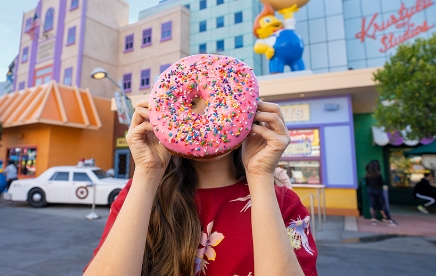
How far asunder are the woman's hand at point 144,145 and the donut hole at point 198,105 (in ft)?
0.84

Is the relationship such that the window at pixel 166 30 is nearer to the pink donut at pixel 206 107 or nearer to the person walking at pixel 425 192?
the person walking at pixel 425 192

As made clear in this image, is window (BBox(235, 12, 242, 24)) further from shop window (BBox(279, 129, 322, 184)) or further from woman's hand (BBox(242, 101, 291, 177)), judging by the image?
woman's hand (BBox(242, 101, 291, 177))

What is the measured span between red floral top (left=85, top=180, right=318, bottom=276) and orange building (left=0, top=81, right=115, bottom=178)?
12049 millimetres

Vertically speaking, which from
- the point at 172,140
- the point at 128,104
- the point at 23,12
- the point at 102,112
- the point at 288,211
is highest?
the point at 23,12

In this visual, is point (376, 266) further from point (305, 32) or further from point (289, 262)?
point (305, 32)

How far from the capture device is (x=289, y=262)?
0.99 metres

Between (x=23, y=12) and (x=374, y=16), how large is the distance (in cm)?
2624

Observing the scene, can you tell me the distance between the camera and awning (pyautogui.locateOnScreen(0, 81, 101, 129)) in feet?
37.0

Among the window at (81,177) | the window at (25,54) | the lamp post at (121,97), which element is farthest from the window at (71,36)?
the window at (81,177)

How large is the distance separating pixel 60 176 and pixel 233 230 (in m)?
9.82

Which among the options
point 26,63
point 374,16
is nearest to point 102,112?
point 26,63

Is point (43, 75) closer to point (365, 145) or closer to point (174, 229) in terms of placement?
point (365, 145)

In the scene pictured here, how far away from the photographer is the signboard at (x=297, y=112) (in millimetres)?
8906

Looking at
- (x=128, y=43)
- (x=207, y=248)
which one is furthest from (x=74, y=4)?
(x=207, y=248)
